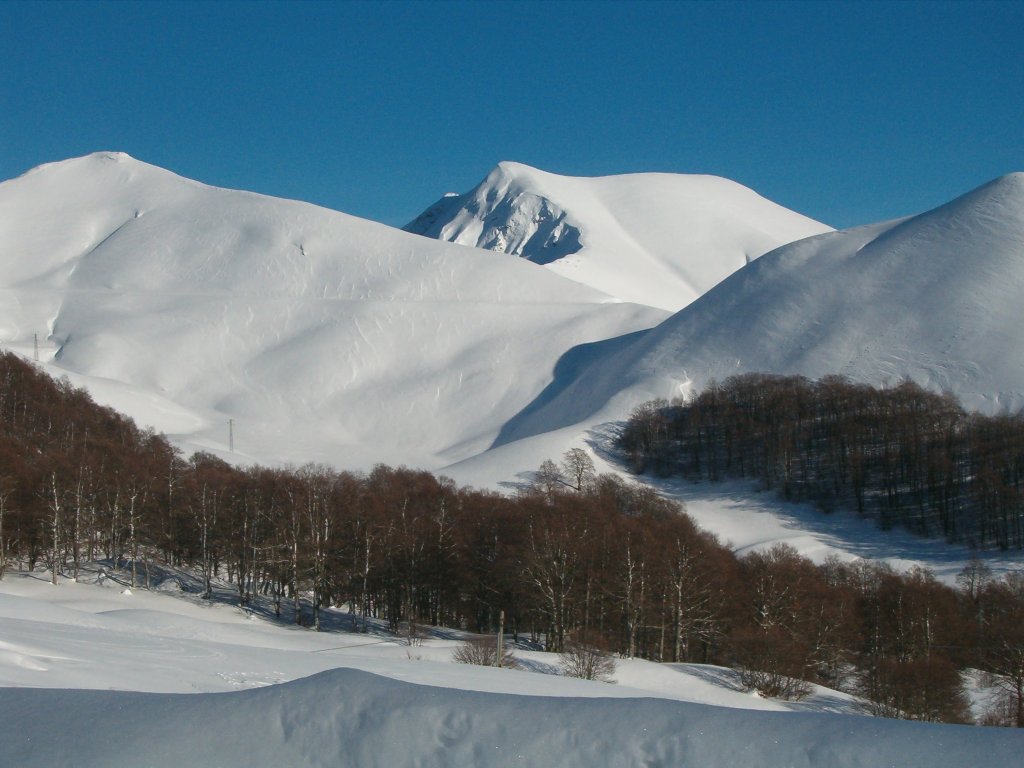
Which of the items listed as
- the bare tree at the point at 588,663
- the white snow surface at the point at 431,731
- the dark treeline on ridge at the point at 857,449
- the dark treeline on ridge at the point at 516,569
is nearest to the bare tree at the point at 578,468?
the dark treeline on ridge at the point at 857,449

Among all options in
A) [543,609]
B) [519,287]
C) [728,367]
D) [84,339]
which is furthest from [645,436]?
[84,339]

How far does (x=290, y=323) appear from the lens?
110 meters

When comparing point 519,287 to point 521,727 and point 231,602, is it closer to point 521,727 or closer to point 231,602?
point 231,602

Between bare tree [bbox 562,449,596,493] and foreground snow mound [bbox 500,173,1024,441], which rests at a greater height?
foreground snow mound [bbox 500,173,1024,441]

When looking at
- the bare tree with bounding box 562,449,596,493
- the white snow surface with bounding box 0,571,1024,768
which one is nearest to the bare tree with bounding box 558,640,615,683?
the white snow surface with bounding box 0,571,1024,768

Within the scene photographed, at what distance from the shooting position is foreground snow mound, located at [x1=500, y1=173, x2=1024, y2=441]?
226 ft

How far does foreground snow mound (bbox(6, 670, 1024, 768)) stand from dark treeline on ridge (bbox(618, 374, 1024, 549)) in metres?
47.0

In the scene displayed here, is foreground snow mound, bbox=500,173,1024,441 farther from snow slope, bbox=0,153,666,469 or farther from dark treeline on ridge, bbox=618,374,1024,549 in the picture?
snow slope, bbox=0,153,666,469

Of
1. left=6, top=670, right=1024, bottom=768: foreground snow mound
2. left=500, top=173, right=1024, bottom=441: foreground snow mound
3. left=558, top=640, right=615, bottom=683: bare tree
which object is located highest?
left=500, top=173, right=1024, bottom=441: foreground snow mound

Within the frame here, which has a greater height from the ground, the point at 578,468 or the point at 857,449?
the point at 857,449

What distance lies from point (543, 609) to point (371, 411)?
64.9 meters

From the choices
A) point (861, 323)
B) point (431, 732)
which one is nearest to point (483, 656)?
point (431, 732)

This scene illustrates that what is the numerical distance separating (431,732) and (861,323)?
76392 mm

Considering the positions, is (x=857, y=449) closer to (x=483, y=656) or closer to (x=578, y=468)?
(x=578, y=468)
